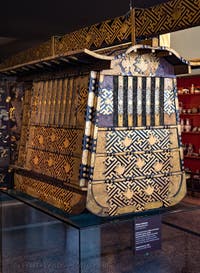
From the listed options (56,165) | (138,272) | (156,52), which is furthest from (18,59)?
(138,272)

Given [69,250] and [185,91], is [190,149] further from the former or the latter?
[69,250]

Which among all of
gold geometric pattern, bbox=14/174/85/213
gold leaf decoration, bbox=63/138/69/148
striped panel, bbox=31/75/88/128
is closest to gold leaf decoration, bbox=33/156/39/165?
gold geometric pattern, bbox=14/174/85/213

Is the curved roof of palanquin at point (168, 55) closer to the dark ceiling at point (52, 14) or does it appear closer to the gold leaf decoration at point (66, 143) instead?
the gold leaf decoration at point (66, 143)

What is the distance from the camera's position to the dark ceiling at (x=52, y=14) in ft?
13.5

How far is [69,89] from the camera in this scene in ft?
7.62

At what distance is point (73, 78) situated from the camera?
2.28 metres

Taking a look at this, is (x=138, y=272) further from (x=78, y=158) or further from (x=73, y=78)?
(x=73, y=78)

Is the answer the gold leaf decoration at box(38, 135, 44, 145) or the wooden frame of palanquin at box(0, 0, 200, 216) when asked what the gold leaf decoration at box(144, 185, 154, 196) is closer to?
the wooden frame of palanquin at box(0, 0, 200, 216)

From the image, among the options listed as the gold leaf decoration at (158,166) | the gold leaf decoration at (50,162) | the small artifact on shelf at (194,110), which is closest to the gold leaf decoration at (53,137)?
the gold leaf decoration at (50,162)

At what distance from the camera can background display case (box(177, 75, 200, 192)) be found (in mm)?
7227

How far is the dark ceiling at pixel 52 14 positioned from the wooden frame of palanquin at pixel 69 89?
51.5 inches

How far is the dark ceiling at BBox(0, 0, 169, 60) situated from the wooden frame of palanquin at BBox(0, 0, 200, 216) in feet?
4.29

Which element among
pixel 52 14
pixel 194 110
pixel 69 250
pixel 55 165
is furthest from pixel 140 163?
pixel 194 110

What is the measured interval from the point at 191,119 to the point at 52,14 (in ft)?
12.0
